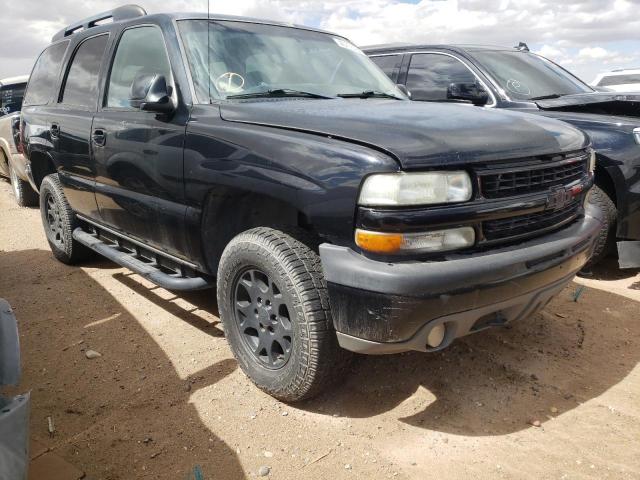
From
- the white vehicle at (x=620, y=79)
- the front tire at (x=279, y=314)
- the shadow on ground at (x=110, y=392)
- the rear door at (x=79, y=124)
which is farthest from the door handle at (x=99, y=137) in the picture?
the white vehicle at (x=620, y=79)

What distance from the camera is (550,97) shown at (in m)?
5.20

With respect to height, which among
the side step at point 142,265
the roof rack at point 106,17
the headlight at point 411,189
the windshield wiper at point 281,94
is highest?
the roof rack at point 106,17

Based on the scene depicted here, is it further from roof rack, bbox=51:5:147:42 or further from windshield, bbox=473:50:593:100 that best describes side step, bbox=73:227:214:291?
windshield, bbox=473:50:593:100

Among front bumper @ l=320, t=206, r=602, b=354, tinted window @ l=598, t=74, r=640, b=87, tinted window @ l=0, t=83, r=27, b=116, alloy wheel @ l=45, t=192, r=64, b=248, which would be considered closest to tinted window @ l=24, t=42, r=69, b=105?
alloy wheel @ l=45, t=192, r=64, b=248

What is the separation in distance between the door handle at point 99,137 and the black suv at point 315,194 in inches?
1.4

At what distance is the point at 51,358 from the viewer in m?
3.37

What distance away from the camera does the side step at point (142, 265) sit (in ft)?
10.8

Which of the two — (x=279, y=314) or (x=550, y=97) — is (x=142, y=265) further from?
(x=550, y=97)

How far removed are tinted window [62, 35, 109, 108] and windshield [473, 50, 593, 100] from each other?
340 cm

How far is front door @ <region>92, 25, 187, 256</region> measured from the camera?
10.3 ft

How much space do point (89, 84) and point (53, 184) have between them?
1137 mm

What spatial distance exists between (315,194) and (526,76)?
394 centimetres

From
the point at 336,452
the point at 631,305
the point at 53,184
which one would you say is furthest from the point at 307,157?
the point at 53,184

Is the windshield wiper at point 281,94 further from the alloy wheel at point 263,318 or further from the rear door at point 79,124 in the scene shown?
the rear door at point 79,124
